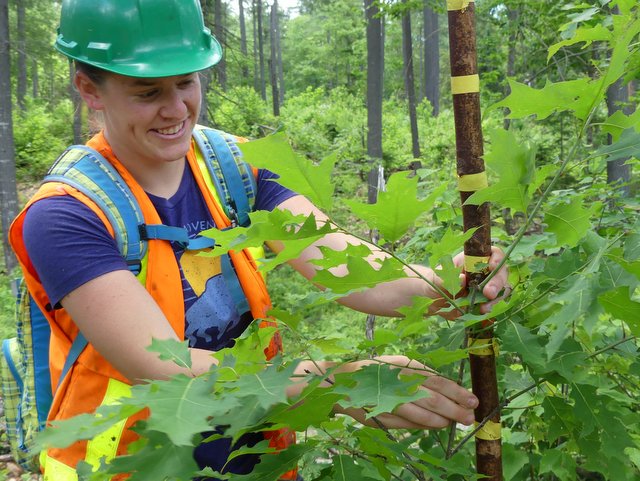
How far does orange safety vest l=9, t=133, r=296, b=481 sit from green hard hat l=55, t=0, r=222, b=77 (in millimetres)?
218

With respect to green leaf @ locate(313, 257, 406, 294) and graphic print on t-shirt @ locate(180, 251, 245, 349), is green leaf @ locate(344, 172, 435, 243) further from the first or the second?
graphic print on t-shirt @ locate(180, 251, 245, 349)

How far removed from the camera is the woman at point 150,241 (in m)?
1.23

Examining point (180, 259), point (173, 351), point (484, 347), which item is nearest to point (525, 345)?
point (484, 347)

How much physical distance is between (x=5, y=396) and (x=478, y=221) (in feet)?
4.96

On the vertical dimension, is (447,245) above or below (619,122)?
below

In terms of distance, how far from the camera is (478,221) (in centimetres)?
105

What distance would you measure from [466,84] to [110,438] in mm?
1043

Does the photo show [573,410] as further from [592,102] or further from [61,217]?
[61,217]

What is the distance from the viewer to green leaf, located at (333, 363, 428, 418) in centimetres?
81

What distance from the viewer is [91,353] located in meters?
1.38

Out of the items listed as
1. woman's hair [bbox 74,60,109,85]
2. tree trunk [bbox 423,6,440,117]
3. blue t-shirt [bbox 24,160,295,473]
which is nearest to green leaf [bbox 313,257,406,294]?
blue t-shirt [bbox 24,160,295,473]

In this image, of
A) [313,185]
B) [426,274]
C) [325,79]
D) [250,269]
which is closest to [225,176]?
[250,269]

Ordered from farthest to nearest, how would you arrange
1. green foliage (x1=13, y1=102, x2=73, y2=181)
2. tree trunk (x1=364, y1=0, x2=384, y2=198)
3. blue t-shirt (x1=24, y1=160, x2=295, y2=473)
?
green foliage (x1=13, y1=102, x2=73, y2=181), tree trunk (x1=364, y1=0, x2=384, y2=198), blue t-shirt (x1=24, y1=160, x2=295, y2=473)

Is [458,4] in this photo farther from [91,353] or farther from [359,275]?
[91,353]
